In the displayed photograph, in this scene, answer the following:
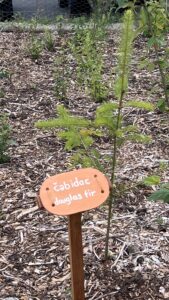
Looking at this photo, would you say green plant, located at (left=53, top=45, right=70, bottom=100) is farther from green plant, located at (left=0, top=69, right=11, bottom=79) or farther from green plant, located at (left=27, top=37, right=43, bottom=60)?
green plant, located at (left=0, top=69, right=11, bottom=79)

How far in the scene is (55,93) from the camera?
4.88 metres

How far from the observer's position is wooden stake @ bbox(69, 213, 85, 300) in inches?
81.8

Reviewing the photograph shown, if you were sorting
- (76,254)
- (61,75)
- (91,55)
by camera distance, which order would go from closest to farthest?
(76,254)
(61,75)
(91,55)

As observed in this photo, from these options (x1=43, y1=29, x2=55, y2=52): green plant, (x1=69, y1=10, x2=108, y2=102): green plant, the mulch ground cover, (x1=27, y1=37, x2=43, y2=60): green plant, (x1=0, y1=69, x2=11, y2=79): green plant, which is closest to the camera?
the mulch ground cover

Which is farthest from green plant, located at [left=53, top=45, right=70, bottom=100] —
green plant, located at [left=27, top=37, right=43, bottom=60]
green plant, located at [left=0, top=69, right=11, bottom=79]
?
green plant, located at [left=0, top=69, right=11, bottom=79]

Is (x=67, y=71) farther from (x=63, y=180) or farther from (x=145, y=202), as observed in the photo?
(x=63, y=180)

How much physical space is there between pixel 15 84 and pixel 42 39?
4.41ft

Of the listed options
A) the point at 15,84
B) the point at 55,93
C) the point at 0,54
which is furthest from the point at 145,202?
the point at 0,54

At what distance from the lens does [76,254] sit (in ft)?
7.04

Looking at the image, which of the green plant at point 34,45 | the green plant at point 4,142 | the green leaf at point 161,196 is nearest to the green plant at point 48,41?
the green plant at point 34,45

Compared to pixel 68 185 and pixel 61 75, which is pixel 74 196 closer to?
pixel 68 185

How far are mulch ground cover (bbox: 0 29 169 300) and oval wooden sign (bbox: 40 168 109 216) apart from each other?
69cm

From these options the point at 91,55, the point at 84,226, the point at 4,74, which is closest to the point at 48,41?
the point at 91,55

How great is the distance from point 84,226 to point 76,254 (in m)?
0.89
